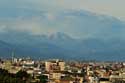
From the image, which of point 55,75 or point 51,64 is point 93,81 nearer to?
point 55,75

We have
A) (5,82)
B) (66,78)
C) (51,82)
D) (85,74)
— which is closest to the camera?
(5,82)

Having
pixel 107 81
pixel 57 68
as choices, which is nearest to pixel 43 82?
pixel 107 81

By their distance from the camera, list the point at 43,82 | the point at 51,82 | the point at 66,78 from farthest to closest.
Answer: the point at 66,78
the point at 51,82
the point at 43,82

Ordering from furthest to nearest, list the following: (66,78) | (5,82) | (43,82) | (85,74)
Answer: (85,74)
(66,78)
(43,82)
(5,82)

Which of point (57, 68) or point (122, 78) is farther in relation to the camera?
point (57, 68)

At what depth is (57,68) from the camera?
16488 cm

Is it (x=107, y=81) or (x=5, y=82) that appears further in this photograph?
(x=107, y=81)

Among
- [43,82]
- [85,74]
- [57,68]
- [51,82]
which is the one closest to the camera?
[43,82]

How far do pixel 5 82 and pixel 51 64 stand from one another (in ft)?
239

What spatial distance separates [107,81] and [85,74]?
25399 mm

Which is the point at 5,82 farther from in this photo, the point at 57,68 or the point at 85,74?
the point at 57,68

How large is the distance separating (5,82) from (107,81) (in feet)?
106

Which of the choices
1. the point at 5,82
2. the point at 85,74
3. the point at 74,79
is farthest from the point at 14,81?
the point at 85,74

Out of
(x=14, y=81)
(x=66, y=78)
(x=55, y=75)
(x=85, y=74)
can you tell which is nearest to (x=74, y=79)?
(x=66, y=78)
